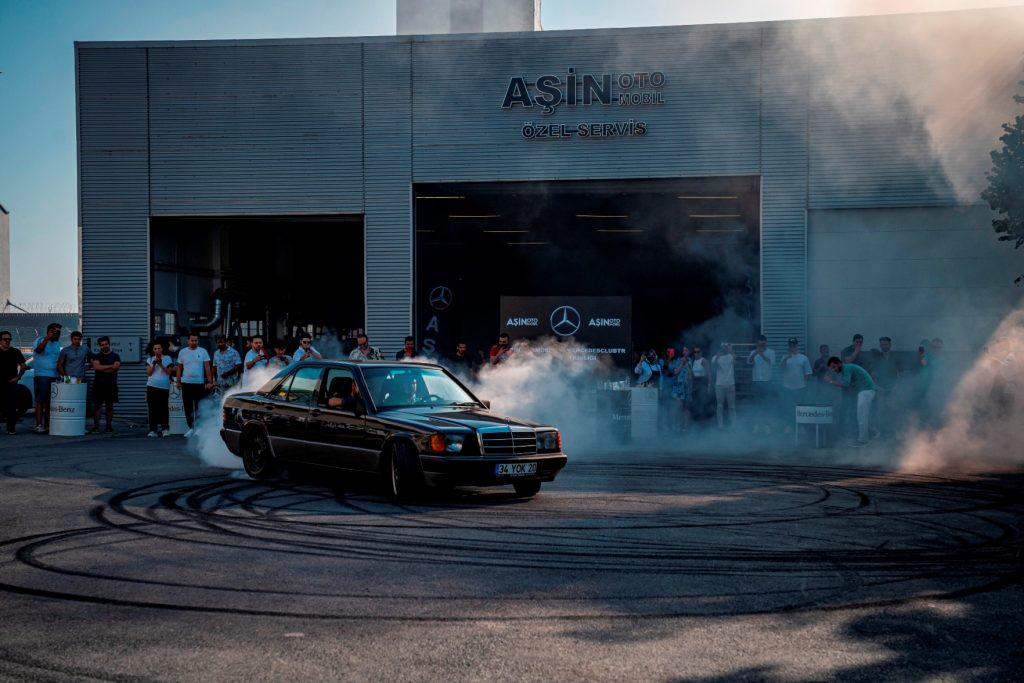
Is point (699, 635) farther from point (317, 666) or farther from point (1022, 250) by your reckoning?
point (1022, 250)

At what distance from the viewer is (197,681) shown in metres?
4.12

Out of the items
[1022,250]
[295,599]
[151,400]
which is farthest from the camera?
[1022,250]

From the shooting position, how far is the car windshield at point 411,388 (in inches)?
402

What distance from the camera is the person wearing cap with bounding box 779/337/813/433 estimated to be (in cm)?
1833

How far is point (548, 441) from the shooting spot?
9.71 m

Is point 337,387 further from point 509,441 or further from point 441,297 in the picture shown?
point 441,297

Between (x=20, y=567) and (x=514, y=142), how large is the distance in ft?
56.1

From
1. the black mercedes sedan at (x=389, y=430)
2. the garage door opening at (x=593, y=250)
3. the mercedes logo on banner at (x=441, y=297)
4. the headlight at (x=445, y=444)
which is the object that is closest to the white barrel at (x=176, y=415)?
the garage door opening at (x=593, y=250)

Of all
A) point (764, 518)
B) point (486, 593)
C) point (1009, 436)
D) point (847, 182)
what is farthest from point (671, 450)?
point (486, 593)

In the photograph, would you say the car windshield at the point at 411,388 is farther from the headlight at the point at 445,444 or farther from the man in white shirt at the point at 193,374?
the man in white shirt at the point at 193,374

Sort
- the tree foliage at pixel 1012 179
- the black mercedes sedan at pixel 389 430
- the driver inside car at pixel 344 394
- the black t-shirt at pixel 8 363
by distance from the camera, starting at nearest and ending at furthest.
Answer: the black mercedes sedan at pixel 389 430
the driver inside car at pixel 344 394
the tree foliage at pixel 1012 179
the black t-shirt at pixel 8 363

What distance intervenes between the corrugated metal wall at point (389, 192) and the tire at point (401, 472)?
511 inches

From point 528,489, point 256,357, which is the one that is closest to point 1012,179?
point 528,489

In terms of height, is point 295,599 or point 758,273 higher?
point 758,273
